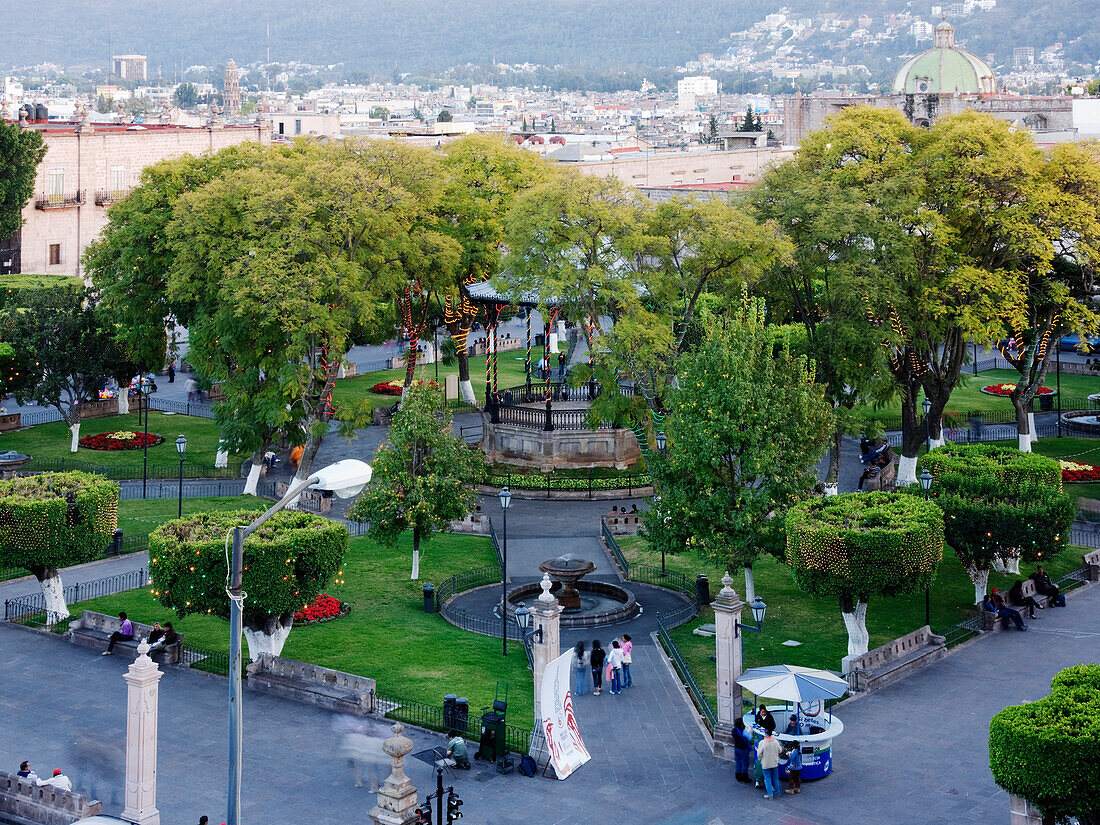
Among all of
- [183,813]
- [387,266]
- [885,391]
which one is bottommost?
[183,813]

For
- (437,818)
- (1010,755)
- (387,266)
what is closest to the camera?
(1010,755)

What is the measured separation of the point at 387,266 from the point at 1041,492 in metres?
23.9

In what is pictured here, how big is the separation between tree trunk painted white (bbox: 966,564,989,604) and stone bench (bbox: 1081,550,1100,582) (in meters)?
4.90

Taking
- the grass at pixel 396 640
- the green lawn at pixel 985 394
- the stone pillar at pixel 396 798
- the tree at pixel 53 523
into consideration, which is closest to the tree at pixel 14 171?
the tree at pixel 53 523

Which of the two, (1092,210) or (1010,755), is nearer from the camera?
(1010,755)

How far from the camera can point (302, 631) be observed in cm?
3700

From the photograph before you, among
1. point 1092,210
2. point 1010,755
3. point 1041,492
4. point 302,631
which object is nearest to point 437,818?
point 1010,755

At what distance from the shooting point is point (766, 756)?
89.9 ft

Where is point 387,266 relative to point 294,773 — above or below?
above

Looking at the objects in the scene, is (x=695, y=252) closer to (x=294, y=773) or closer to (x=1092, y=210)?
(x=1092, y=210)

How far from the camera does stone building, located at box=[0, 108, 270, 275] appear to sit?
261 ft

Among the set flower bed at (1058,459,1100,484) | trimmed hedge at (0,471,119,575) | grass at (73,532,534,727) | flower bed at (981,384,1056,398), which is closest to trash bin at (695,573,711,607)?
grass at (73,532,534,727)

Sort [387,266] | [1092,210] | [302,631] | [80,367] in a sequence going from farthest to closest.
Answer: [80,367] < [387,266] < [1092,210] < [302,631]

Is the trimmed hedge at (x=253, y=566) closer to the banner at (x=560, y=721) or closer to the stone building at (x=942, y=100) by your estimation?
the banner at (x=560, y=721)
